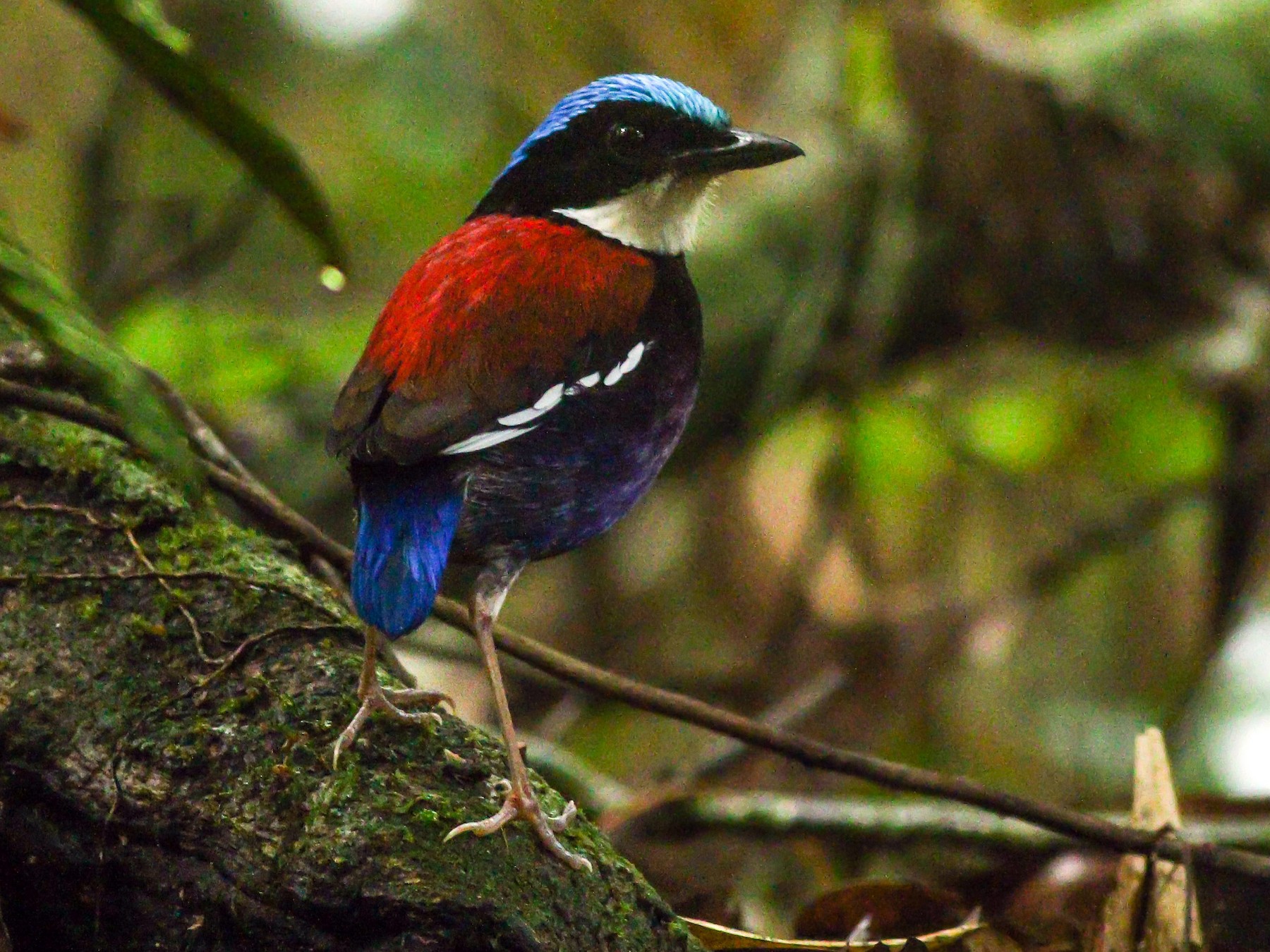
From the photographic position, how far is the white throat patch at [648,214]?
106 inches

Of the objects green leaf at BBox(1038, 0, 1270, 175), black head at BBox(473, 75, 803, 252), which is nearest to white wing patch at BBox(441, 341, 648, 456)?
black head at BBox(473, 75, 803, 252)

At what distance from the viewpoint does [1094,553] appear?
5.43 metres

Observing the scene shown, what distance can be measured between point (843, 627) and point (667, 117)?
2.97 metres

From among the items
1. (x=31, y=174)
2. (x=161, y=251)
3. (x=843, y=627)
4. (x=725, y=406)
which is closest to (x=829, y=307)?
(x=725, y=406)

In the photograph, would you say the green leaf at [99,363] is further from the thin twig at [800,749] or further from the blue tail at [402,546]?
the thin twig at [800,749]

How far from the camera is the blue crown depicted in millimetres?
2707

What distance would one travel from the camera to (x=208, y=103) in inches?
84.4

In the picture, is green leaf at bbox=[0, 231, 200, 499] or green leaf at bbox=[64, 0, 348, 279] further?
green leaf at bbox=[64, 0, 348, 279]

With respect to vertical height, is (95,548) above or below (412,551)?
below

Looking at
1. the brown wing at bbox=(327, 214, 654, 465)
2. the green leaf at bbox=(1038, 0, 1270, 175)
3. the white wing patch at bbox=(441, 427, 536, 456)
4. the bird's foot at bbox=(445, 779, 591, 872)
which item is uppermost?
the green leaf at bbox=(1038, 0, 1270, 175)

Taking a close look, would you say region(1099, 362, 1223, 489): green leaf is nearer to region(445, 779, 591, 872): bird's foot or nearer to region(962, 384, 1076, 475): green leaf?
region(962, 384, 1076, 475): green leaf

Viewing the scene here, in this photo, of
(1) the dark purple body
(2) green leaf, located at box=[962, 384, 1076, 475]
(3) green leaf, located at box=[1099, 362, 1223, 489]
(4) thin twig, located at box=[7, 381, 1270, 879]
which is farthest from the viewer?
(2) green leaf, located at box=[962, 384, 1076, 475]

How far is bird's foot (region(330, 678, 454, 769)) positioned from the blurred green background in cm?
157

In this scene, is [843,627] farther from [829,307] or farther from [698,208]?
[698,208]
